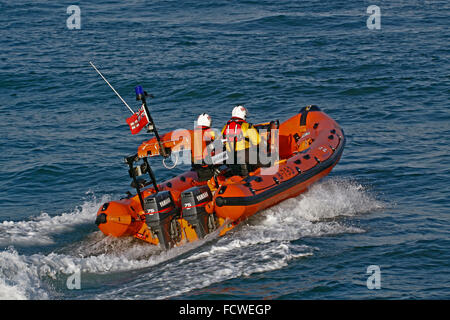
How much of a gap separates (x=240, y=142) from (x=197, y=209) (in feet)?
3.99

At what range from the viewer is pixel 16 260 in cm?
744

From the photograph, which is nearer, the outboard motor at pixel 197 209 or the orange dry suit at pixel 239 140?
the outboard motor at pixel 197 209

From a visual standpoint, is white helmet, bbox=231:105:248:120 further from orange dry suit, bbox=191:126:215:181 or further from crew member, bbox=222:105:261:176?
orange dry suit, bbox=191:126:215:181

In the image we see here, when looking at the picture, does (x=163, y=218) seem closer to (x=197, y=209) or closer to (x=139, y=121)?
(x=197, y=209)

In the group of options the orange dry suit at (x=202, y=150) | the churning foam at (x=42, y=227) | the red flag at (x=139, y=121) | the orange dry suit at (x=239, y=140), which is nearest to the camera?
the red flag at (x=139, y=121)

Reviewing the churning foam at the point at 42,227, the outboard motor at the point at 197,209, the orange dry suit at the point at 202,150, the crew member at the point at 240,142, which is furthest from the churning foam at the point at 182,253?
the orange dry suit at the point at 202,150

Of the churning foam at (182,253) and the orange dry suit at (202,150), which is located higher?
the orange dry suit at (202,150)

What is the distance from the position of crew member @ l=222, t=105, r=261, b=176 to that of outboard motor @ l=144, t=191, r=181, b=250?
1157 millimetres

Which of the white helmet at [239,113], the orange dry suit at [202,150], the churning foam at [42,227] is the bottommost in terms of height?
the churning foam at [42,227]

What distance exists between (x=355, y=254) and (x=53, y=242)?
374cm

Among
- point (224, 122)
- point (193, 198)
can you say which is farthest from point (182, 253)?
point (224, 122)

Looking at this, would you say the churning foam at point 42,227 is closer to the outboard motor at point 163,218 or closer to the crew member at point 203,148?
the outboard motor at point 163,218

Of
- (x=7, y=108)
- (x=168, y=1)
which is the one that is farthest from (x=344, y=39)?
(x=7, y=108)

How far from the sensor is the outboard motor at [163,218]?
321 inches
